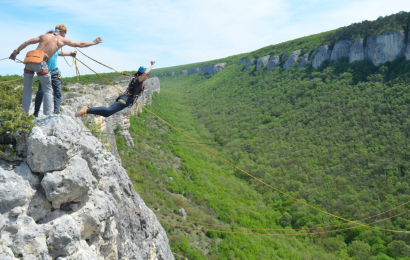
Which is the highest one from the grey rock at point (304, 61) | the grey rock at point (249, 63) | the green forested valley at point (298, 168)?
the grey rock at point (249, 63)

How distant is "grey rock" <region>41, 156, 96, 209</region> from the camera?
5.49m

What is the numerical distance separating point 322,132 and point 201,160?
25710 mm

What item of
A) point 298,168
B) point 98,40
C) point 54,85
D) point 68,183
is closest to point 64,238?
point 68,183

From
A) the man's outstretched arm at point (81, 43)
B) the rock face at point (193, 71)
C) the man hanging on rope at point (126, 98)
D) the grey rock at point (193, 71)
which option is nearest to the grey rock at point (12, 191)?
the man hanging on rope at point (126, 98)

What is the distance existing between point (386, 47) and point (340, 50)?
13.7m

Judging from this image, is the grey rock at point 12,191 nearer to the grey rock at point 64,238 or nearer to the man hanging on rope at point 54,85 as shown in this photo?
the grey rock at point 64,238

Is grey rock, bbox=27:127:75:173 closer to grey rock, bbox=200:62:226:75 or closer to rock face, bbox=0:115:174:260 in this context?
rock face, bbox=0:115:174:260

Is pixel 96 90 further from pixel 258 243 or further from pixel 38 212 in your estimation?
pixel 258 243

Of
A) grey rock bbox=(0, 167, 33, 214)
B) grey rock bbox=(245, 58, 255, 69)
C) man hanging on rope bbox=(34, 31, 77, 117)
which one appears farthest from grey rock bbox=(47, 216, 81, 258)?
grey rock bbox=(245, 58, 255, 69)

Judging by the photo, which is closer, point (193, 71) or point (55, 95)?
point (55, 95)

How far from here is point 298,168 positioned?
1880 inches

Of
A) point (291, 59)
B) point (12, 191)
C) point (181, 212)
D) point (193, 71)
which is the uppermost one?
point (193, 71)

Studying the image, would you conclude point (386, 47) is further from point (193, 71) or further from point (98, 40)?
point (193, 71)

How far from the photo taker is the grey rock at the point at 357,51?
66.5 metres
